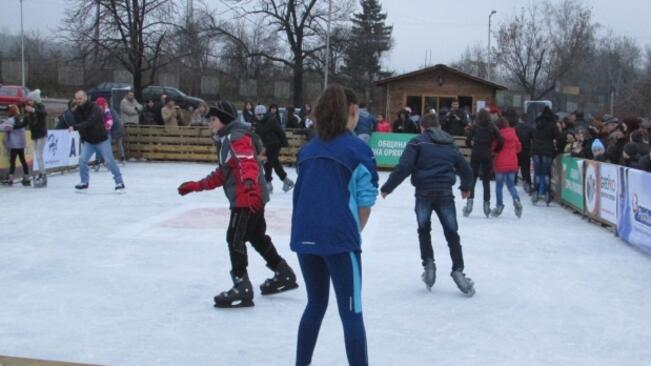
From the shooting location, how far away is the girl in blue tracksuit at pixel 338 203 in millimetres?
3627

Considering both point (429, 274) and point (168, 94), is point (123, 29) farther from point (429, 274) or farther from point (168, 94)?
point (429, 274)

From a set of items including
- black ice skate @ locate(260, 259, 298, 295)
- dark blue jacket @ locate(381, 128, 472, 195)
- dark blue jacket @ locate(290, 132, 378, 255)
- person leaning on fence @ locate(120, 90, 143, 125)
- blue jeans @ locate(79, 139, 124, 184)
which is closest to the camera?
dark blue jacket @ locate(290, 132, 378, 255)

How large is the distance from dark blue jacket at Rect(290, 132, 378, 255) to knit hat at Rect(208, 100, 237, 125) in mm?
1963

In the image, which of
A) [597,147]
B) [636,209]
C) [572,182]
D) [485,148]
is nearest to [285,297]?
[636,209]

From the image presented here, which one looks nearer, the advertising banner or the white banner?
the advertising banner

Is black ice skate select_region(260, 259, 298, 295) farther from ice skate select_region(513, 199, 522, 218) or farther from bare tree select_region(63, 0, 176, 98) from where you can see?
bare tree select_region(63, 0, 176, 98)

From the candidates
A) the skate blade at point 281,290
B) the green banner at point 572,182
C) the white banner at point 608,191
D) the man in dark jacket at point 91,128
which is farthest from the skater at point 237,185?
the green banner at point 572,182

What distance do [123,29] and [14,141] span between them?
63.4 ft

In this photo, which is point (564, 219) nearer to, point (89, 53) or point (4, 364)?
point (4, 364)

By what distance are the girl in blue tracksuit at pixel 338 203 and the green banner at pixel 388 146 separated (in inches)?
599

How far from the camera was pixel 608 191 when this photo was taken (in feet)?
32.7

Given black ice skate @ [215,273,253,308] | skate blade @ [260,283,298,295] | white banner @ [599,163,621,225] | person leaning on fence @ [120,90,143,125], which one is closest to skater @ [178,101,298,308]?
black ice skate @ [215,273,253,308]

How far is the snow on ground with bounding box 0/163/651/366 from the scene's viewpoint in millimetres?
4609

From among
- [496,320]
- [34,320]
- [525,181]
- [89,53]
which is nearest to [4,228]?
[34,320]
